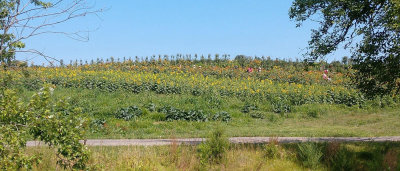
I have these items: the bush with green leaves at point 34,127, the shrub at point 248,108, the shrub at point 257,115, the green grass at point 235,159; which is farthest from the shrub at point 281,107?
the bush with green leaves at point 34,127

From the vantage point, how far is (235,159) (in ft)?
31.8

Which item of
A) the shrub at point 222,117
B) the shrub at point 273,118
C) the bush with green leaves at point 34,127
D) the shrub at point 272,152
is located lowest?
the shrub at point 273,118

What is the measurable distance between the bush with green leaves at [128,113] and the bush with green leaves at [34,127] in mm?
9402

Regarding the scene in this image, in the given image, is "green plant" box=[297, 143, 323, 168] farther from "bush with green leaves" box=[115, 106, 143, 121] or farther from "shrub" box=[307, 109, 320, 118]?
"shrub" box=[307, 109, 320, 118]

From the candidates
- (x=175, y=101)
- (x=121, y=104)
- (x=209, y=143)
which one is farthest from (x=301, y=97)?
(x=209, y=143)

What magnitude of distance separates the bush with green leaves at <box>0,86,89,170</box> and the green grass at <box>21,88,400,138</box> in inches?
261

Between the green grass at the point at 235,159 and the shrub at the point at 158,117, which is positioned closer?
the green grass at the point at 235,159

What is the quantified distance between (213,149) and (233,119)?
816cm

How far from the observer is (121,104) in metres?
18.3

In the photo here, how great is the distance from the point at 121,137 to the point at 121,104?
4881 mm

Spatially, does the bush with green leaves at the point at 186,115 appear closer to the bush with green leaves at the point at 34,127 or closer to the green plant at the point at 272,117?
the green plant at the point at 272,117

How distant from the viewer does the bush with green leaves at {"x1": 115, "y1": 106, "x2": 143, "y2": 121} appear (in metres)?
16.5

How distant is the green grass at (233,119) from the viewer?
15.0 meters

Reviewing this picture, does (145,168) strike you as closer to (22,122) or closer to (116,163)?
(116,163)
